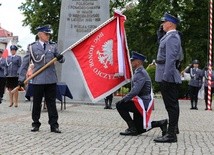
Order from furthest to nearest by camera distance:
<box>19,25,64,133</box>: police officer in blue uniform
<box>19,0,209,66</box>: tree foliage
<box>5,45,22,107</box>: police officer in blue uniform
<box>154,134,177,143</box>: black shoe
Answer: <box>19,0,209,66</box>: tree foliage
<box>5,45,22,107</box>: police officer in blue uniform
<box>19,25,64,133</box>: police officer in blue uniform
<box>154,134,177,143</box>: black shoe

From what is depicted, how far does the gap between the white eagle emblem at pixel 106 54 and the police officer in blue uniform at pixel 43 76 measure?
954 millimetres

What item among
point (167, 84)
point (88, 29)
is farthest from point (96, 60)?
point (88, 29)

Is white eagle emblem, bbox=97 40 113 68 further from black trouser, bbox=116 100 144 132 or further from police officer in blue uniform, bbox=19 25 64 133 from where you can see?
black trouser, bbox=116 100 144 132

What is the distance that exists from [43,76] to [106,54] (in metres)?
1.53

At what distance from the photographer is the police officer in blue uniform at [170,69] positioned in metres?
8.15

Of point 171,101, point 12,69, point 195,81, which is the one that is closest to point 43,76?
point 171,101

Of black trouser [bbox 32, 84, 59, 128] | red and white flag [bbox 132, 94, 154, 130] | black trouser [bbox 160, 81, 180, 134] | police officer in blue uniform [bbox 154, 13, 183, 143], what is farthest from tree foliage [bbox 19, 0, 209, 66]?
black trouser [bbox 160, 81, 180, 134]

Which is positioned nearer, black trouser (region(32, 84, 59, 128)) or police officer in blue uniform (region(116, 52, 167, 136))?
police officer in blue uniform (region(116, 52, 167, 136))

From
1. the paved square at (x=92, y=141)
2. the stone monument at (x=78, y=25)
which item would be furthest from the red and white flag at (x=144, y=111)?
the stone monument at (x=78, y=25)

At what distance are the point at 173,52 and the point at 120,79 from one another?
216 centimetres

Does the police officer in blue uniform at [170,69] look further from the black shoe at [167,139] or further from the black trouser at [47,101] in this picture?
the black trouser at [47,101]

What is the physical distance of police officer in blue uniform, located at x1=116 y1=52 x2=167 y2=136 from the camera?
29.9 feet

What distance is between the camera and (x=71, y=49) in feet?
33.4

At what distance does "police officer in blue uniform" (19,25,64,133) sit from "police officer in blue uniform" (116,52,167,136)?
1.29 meters
